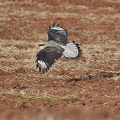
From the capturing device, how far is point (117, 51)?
1648 cm

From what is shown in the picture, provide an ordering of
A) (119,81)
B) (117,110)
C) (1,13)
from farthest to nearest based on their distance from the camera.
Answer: (1,13) < (119,81) < (117,110)

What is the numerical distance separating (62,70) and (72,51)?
142 centimetres

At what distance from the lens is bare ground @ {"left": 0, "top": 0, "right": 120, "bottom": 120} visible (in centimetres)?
848

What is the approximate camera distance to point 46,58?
10.9m

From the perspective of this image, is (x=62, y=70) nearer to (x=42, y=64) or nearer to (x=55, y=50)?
(x=55, y=50)

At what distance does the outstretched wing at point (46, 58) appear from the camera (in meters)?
10.8

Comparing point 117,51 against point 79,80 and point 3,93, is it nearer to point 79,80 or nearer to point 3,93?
point 79,80

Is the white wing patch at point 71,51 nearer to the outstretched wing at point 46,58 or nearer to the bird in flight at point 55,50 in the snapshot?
the bird in flight at point 55,50

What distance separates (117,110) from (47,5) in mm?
22897

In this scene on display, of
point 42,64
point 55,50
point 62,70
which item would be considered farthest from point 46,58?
point 62,70

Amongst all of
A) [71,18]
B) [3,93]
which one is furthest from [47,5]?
[3,93]

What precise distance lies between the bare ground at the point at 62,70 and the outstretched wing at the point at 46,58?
39cm

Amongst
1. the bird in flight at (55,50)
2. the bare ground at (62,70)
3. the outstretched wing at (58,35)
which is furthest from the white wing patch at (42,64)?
the outstretched wing at (58,35)

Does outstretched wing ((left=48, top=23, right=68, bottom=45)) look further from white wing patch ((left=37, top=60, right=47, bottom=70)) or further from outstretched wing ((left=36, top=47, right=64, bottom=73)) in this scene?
white wing patch ((left=37, top=60, right=47, bottom=70))
